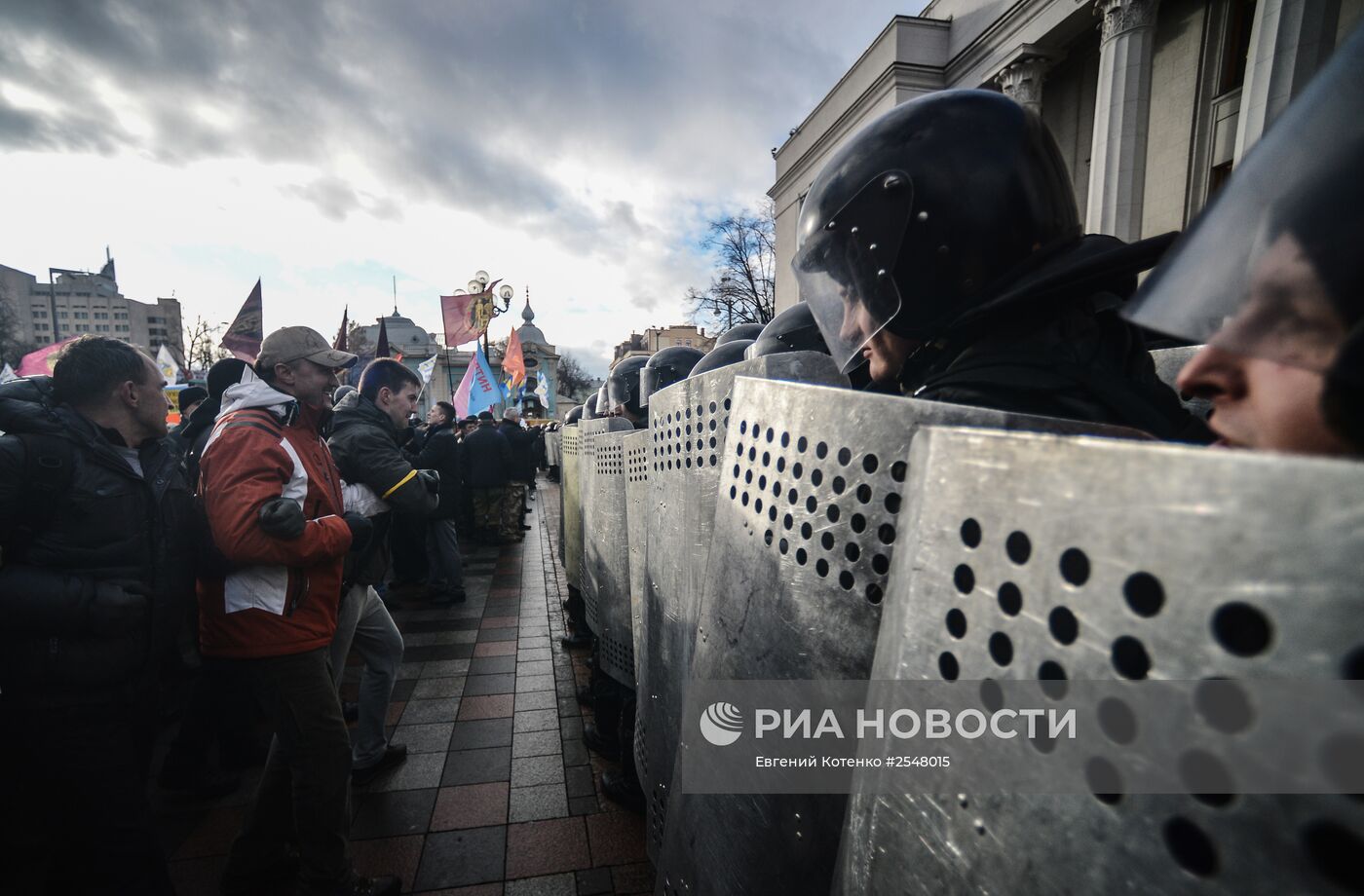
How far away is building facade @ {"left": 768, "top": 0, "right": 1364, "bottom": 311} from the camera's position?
859cm

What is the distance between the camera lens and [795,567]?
106cm

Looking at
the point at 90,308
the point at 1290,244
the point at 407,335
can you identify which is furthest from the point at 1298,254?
the point at 90,308

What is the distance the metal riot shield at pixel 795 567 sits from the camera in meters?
0.91

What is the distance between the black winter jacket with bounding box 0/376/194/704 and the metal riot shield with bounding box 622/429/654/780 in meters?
1.67

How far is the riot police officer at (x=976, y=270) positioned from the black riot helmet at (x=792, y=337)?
103cm

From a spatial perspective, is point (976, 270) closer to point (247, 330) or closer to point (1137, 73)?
point (247, 330)

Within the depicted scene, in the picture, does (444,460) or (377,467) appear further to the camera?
(444,460)

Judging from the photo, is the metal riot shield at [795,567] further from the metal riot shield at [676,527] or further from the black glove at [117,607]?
the black glove at [117,607]

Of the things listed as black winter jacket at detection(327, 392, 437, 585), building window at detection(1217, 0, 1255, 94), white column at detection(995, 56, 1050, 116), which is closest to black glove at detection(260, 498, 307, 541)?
black winter jacket at detection(327, 392, 437, 585)

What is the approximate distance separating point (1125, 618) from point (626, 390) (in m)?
4.60

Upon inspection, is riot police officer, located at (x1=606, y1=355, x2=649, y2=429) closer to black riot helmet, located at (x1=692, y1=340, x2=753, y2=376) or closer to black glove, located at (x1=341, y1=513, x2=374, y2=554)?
black riot helmet, located at (x1=692, y1=340, x2=753, y2=376)

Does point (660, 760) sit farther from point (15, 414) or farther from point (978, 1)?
point (978, 1)

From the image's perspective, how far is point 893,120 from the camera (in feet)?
5.09

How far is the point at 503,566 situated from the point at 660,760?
21.7 feet
